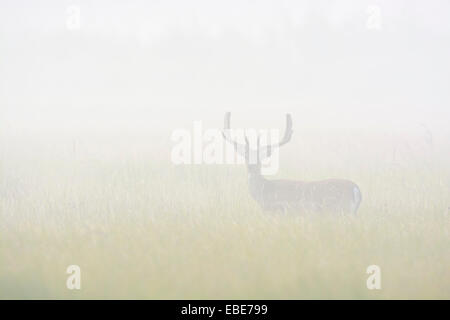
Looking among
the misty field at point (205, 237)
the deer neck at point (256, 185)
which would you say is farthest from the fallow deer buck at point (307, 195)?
the misty field at point (205, 237)

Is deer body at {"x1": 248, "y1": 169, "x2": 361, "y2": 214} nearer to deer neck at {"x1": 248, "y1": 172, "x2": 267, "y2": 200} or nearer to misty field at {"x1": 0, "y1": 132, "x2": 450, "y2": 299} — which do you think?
deer neck at {"x1": 248, "y1": 172, "x2": 267, "y2": 200}

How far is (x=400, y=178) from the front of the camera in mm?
9422

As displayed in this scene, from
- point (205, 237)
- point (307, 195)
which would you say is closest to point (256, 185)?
point (307, 195)

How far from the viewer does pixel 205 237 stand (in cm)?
580

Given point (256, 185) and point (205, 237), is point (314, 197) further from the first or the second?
point (205, 237)

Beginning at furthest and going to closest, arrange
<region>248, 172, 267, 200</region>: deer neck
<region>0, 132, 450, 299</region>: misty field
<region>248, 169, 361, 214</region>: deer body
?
<region>248, 172, 267, 200</region>: deer neck, <region>248, 169, 361, 214</region>: deer body, <region>0, 132, 450, 299</region>: misty field

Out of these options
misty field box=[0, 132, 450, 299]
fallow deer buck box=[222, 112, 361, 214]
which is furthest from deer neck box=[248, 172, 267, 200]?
misty field box=[0, 132, 450, 299]

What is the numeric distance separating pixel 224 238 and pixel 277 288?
1.23 meters

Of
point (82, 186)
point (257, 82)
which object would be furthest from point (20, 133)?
point (257, 82)

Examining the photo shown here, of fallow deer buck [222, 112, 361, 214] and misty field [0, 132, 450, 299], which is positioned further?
fallow deer buck [222, 112, 361, 214]

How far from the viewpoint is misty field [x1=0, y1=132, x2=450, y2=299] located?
185 inches
